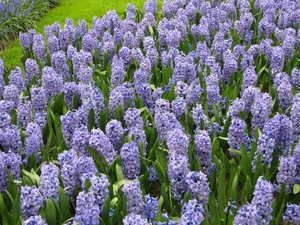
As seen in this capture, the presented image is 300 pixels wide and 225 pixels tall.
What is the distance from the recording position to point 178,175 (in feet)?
10.3

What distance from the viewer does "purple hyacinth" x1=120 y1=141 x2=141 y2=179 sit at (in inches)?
134

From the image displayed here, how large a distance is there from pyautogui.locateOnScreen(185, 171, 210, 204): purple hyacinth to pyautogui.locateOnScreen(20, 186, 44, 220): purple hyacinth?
3.29 ft

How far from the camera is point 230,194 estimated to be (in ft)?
10.7

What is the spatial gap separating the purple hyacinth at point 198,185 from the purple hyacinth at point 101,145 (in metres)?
0.79

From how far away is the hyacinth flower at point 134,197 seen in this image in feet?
9.56

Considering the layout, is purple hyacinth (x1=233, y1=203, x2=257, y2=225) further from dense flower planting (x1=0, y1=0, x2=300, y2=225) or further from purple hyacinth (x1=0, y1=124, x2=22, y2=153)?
purple hyacinth (x1=0, y1=124, x2=22, y2=153)

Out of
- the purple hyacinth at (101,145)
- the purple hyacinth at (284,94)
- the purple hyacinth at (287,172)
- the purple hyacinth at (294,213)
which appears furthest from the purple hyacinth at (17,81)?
the purple hyacinth at (294,213)

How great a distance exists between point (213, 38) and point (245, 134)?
2.85 m

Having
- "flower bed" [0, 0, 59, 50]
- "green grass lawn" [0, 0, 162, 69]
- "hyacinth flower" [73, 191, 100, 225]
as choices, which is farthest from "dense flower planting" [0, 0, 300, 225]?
"green grass lawn" [0, 0, 162, 69]

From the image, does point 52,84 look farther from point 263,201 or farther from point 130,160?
point 263,201

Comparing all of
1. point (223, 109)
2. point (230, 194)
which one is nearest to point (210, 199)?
point (230, 194)

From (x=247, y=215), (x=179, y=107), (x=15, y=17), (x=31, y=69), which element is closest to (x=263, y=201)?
(x=247, y=215)

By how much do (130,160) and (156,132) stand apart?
60cm

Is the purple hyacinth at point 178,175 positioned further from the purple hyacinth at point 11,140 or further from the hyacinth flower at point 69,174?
the purple hyacinth at point 11,140
